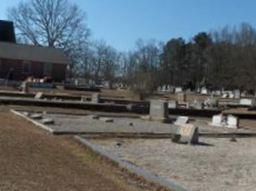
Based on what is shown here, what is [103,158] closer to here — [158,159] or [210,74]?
[158,159]

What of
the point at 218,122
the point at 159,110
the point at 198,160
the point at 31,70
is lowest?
the point at 198,160

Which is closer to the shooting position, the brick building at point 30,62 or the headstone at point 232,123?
the headstone at point 232,123

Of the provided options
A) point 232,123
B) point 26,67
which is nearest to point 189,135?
point 232,123

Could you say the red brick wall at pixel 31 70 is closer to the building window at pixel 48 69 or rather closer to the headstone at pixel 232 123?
the building window at pixel 48 69

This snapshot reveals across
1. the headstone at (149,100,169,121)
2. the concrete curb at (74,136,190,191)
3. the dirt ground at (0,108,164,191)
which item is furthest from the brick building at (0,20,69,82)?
the concrete curb at (74,136,190,191)

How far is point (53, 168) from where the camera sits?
1147cm

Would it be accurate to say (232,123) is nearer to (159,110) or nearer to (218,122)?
(218,122)

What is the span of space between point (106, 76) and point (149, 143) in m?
109

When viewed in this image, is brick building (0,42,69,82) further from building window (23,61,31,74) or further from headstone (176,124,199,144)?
headstone (176,124,199,144)

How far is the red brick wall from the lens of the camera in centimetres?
8012

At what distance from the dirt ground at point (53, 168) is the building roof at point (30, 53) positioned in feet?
216

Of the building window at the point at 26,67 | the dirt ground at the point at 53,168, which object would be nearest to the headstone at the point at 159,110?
the dirt ground at the point at 53,168

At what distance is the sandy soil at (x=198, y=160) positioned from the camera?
1147 centimetres

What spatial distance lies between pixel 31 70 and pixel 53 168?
233ft
